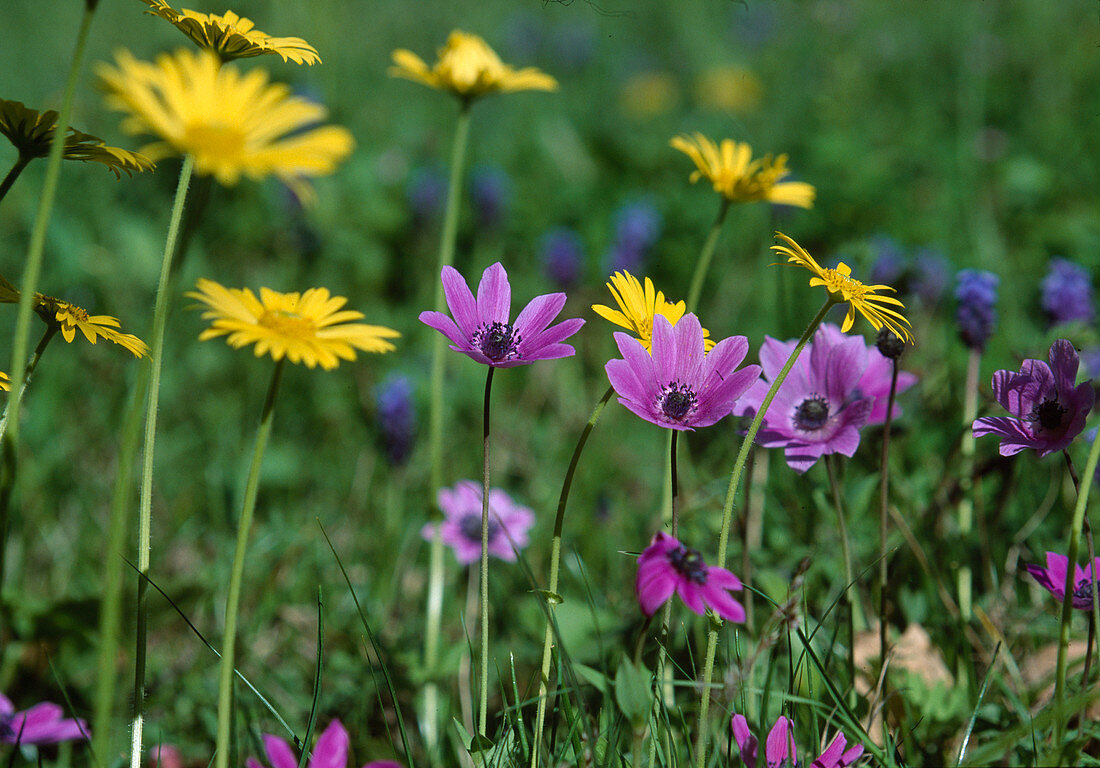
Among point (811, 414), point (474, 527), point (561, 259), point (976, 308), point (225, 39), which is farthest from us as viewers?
point (561, 259)

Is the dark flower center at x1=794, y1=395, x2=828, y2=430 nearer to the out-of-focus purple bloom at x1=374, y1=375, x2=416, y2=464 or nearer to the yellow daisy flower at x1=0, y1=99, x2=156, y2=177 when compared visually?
the yellow daisy flower at x1=0, y1=99, x2=156, y2=177

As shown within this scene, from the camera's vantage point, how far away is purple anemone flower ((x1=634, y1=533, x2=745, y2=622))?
794mm

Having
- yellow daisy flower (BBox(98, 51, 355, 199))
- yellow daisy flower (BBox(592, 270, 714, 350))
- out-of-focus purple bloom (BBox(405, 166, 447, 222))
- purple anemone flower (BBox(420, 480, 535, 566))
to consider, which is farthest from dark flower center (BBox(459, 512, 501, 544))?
out-of-focus purple bloom (BBox(405, 166, 447, 222))

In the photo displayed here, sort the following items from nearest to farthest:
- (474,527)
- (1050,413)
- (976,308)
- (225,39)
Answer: (225,39), (1050,413), (976,308), (474,527)

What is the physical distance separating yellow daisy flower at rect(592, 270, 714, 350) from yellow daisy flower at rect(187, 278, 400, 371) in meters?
0.24

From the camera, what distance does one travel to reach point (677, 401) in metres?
0.95

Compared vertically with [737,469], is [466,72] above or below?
above

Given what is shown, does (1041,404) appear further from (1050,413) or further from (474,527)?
(474,527)

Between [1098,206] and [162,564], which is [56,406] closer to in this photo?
[162,564]

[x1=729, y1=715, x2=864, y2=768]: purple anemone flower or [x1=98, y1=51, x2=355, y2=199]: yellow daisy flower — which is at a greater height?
[x1=98, y1=51, x2=355, y2=199]: yellow daisy flower

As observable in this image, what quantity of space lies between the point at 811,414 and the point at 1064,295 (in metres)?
1.03

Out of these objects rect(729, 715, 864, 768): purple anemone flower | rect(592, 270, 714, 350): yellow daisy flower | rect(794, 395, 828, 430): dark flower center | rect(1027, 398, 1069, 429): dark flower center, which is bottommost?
rect(729, 715, 864, 768): purple anemone flower

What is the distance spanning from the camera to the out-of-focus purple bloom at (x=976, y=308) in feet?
4.90

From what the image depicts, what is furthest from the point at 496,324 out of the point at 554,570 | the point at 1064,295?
the point at 1064,295
